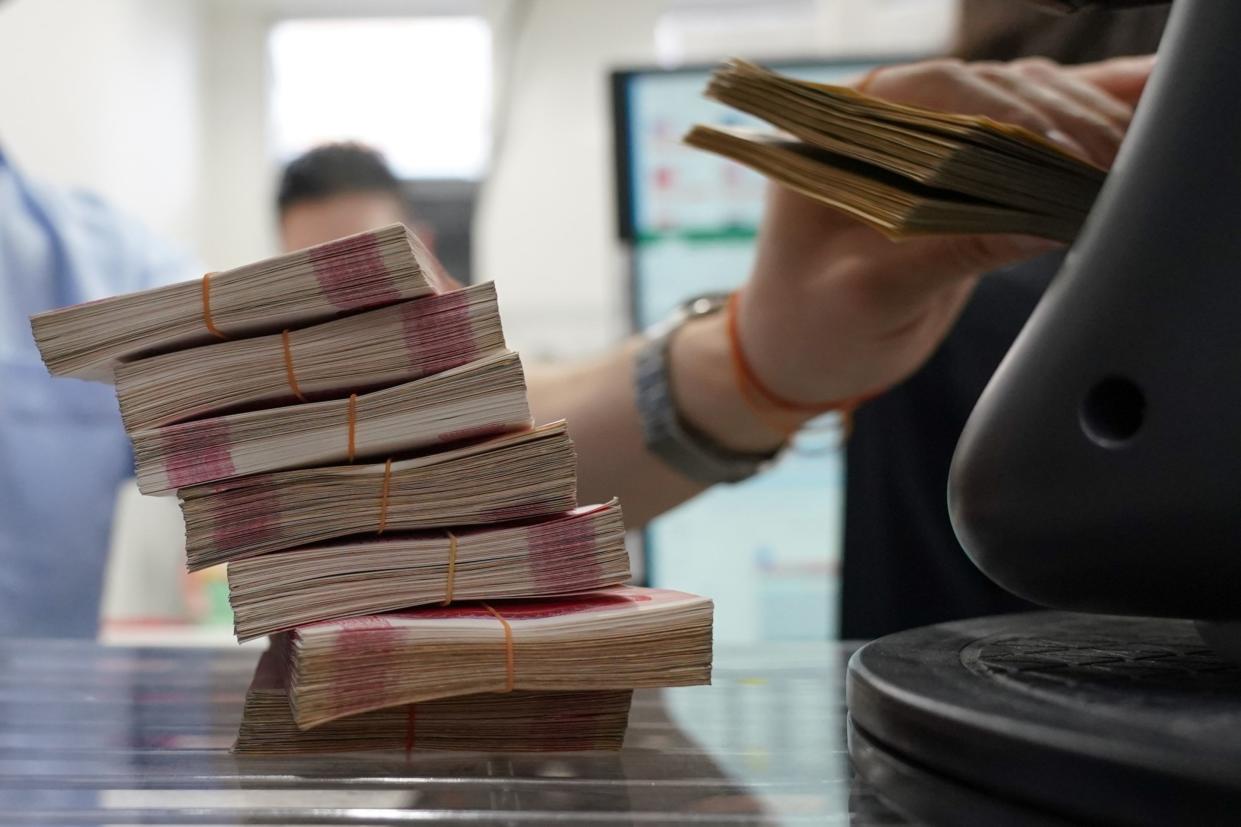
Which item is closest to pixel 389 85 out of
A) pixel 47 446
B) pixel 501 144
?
pixel 501 144

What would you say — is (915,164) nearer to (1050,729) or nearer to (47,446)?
(1050,729)

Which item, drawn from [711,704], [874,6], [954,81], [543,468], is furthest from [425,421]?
[874,6]

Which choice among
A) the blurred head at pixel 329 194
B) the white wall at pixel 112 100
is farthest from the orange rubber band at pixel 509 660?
the white wall at pixel 112 100

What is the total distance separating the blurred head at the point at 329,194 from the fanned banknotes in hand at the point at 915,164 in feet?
7.27

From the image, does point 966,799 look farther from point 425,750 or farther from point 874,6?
point 874,6

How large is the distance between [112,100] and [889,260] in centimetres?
336

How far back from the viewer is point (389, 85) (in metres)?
4.68

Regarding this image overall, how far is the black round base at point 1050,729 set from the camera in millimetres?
192

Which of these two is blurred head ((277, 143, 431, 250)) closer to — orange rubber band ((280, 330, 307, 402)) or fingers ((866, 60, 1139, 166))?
fingers ((866, 60, 1139, 166))

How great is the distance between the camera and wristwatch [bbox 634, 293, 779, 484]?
30.6 inches

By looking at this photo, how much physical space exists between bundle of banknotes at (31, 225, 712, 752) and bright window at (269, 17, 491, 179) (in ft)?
14.7

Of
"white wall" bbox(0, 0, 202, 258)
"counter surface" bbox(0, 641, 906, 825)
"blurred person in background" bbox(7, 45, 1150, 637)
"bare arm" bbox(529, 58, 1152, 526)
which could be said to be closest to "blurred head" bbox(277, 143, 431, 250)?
"white wall" bbox(0, 0, 202, 258)

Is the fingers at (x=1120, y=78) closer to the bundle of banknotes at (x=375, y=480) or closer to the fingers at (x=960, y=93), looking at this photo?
the fingers at (x=960, y=93)

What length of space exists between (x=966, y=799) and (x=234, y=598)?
0.66 ft
